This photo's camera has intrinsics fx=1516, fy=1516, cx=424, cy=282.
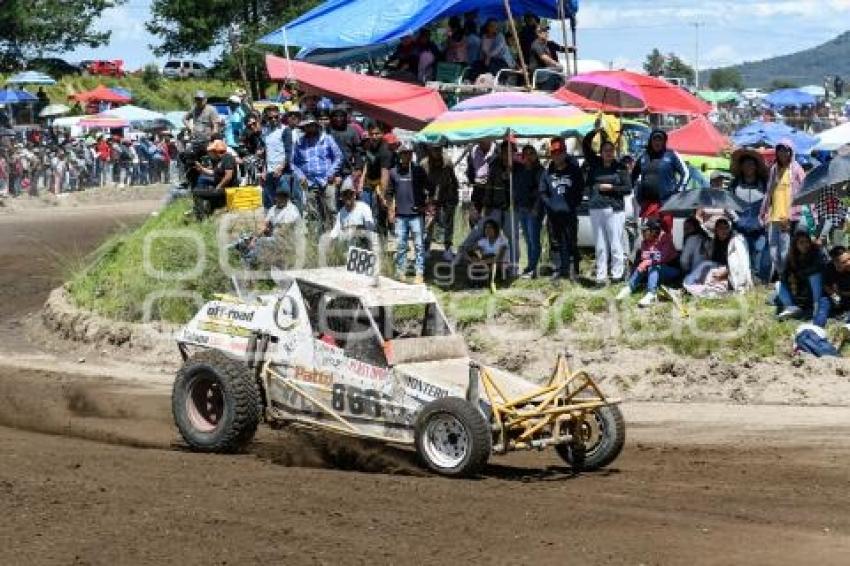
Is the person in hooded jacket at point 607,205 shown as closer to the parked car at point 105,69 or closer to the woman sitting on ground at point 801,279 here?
the woman sitting on ground at point 801,279

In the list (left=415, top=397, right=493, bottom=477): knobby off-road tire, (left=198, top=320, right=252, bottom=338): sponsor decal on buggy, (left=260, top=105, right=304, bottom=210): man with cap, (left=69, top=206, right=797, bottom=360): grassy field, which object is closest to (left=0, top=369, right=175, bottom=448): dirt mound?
(left=198, top=320, right=252, bottom=338): sponsor decal on buggy

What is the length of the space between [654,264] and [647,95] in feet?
15.4

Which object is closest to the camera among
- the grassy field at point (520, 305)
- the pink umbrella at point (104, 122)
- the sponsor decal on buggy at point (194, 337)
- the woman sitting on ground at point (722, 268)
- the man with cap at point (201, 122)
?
the sponsor decal on buggy at point (194, 337)

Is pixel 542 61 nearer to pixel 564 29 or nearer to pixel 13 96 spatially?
→ pixel 564 29

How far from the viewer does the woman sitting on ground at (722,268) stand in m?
16.0

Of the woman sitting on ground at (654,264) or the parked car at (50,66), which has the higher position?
the parked car at (50,66)

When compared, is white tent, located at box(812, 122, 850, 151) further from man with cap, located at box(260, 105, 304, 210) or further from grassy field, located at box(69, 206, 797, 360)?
man with cap, located at box(260, 105, 304, 210)

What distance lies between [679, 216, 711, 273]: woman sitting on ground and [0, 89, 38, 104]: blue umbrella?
34.2 meters

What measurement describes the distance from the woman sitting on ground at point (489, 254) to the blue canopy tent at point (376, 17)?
4.11 meters

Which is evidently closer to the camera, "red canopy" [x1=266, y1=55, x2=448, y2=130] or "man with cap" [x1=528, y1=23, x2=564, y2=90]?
"red canopy" [x1=266, y1=55, x2=448, y2=130]

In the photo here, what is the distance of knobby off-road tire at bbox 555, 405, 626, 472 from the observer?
11.2m

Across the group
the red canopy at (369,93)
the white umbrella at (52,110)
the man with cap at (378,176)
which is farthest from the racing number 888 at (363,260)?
the white umbrella at (52,110)

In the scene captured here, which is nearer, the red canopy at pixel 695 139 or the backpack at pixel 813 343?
the backpack at pixel 813 343

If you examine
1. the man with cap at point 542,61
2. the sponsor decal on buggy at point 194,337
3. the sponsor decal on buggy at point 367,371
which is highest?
the man with cap at point 542,61
